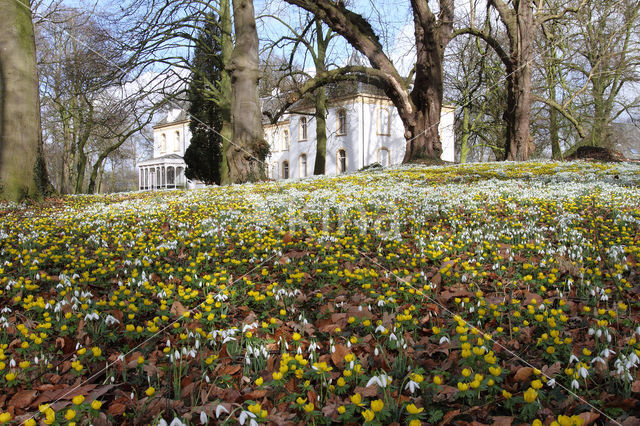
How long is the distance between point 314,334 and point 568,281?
2010 mm

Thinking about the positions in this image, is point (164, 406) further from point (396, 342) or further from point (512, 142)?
point (512, 142)

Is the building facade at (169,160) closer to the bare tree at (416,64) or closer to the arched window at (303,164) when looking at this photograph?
the arched window at (303,164)

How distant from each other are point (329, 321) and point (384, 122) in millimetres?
40272

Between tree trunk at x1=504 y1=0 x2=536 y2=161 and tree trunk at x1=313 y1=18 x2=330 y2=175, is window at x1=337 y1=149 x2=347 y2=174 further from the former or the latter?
tree trunk at x1=504 y1=0 x2=536 y2=161

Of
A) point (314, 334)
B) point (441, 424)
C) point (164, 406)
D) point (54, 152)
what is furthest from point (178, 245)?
point (54, 152)

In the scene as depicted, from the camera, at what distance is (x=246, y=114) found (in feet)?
41.4

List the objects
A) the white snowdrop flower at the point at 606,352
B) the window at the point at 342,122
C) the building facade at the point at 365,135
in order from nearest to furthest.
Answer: the white snowdrop flower at the point at 606,352 < the building facade at the point at 365,135 < the window at the point at 342,122

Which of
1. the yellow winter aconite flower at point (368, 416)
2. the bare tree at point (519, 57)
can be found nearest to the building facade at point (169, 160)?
the bare tree at point (519, 57)

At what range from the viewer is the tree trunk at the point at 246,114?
1262 cm

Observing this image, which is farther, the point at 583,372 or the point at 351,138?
the point at 351,138

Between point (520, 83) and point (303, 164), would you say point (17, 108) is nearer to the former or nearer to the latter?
point (520, 83)

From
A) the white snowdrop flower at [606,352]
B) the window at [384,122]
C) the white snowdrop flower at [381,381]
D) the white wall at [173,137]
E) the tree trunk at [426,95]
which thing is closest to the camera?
the white snowdrop flower at [381,381]

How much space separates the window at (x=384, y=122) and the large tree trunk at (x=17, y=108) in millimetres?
34280

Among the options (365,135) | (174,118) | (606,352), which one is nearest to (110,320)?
(606,352)
